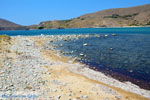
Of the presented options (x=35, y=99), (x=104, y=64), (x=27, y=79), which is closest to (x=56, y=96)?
(x=35, y=99)

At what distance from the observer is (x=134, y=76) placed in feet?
64.7

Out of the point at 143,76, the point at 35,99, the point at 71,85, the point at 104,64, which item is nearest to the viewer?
the point at 35,99

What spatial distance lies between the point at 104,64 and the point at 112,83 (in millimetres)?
7928

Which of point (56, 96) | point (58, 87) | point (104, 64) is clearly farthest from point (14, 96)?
point (104, 64)

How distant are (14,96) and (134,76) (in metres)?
12.6

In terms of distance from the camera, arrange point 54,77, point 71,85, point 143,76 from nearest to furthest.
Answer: point 71,85 → point 54,77 → point 143,76

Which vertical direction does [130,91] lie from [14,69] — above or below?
below

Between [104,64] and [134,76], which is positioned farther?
[104,64]

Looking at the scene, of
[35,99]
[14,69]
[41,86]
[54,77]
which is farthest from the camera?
[14,69]

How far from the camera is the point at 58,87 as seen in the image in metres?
14.1

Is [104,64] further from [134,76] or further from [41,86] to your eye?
[41,86]

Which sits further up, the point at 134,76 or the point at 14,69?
Answer: the point at 14,69

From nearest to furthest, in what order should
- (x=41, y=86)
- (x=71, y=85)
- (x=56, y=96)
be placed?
(x=56, y=96) → (x=41, y=86) → (x=71, y=85)

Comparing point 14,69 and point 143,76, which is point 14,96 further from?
point 143,76
